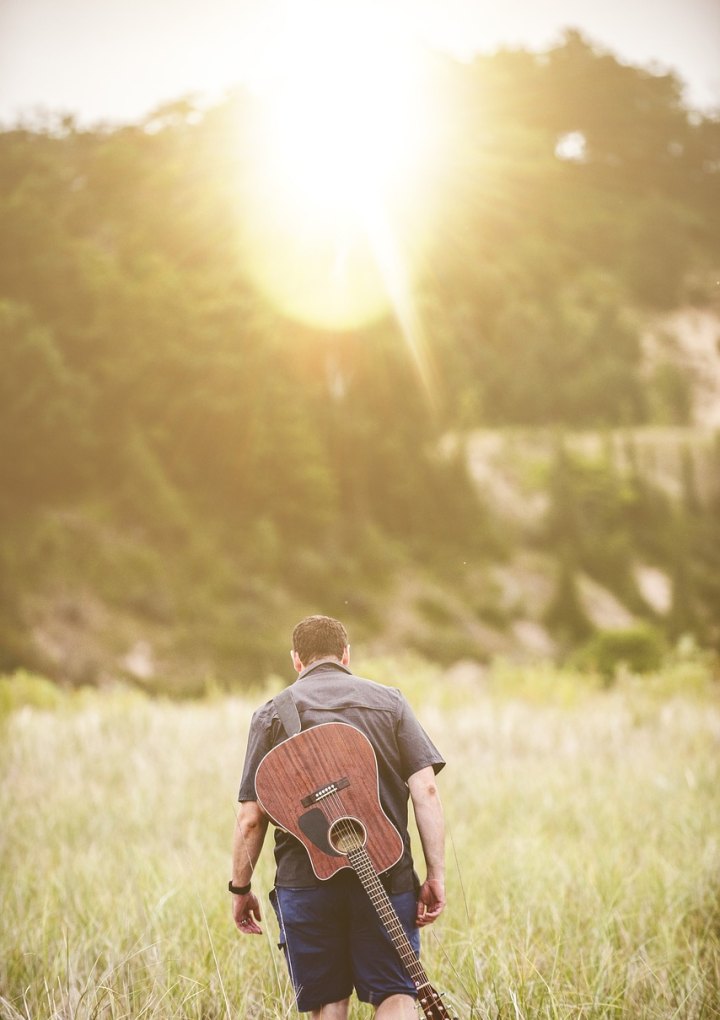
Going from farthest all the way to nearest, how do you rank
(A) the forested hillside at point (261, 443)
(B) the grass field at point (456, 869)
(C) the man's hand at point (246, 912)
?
(A) the forested hillside at point (261, 443), (B) the grass field at point (456, 869), (C) the man's hand at point (246, 912)

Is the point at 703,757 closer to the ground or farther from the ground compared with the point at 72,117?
closer to the ground

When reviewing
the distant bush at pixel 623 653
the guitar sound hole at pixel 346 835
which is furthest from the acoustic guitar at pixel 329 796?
the distant bush at pixel 623 653

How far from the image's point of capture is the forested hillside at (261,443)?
899 inches

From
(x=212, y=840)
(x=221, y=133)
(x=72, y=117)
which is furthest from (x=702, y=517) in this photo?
(x=212, y=840)

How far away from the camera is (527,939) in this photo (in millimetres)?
4102

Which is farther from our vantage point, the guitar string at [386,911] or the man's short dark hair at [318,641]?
the man's short dark hair at [318,641]

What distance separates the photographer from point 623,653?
21297 mm

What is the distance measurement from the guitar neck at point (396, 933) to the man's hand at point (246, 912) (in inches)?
15.5

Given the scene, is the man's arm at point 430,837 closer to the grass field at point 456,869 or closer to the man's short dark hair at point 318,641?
the man's short dark hair at point 318,641

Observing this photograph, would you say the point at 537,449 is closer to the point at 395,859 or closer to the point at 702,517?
the point at 702,517

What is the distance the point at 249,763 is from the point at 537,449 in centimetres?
2929

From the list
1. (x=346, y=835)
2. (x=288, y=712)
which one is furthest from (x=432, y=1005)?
(x=288, y=712)

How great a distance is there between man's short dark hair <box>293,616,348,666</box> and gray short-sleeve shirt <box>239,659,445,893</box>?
51mm

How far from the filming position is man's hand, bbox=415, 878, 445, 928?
2.85m
